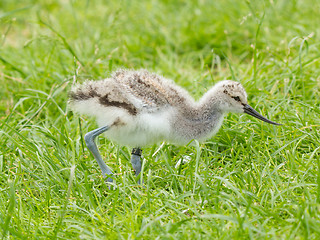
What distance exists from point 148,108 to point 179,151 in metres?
0.65

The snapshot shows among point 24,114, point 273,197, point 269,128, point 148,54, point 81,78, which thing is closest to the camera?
point 273,197

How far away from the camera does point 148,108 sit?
3.54 meters

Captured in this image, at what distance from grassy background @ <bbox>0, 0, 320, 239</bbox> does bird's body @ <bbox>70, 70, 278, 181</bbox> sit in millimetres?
199

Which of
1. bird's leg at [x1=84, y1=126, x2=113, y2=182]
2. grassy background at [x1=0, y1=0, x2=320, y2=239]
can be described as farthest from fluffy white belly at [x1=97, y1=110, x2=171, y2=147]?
grassy background at [x1=0, y1=0, x2=320, y2=239]

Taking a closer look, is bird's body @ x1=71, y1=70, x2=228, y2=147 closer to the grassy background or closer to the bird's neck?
the bird's neck

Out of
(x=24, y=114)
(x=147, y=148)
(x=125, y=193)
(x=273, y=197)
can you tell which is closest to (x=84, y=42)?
(x=24, y=114)

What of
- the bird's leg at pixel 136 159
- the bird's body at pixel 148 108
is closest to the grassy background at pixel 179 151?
the bird's leg at pixel 136 159

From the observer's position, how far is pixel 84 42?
6086mm

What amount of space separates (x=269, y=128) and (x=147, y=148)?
1.03 meters

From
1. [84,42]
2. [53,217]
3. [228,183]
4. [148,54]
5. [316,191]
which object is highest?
[84,42]

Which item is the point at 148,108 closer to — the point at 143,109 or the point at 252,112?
the point at 143,109

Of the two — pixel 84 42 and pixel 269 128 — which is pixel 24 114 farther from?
pixel 269 128

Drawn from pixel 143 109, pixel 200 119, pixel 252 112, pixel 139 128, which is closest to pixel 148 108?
pixel 143 109

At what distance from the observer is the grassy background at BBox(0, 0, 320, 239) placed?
3.05 meters
